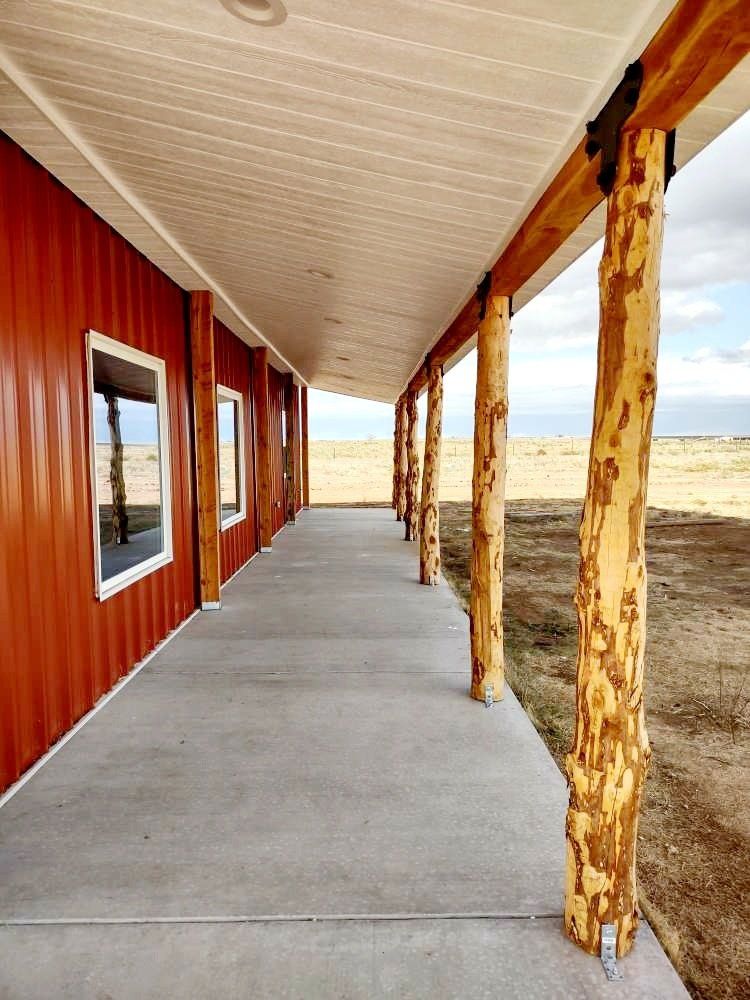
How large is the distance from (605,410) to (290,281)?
12.4ft

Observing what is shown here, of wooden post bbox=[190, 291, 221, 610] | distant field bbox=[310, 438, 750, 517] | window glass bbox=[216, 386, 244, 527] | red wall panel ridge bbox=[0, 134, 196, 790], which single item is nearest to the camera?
red wall panel ridge bbox=[0, 134, 196, 790]

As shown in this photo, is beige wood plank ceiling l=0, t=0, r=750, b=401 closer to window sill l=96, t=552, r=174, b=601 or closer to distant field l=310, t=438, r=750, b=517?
window sill l=96, t=552, r=174, b=601

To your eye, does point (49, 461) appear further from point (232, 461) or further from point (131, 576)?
point (232, 461)

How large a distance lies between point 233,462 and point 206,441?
9.02 ft

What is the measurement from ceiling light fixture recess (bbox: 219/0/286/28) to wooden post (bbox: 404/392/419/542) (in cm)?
856

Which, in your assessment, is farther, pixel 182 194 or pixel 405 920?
pixel 182 194

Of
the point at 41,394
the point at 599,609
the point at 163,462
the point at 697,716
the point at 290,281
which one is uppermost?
the point at 290,281

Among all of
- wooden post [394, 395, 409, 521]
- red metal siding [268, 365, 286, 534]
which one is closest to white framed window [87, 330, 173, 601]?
red metal siding [268, 365, 286, 534]

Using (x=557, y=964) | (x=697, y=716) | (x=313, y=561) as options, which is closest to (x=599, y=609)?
(x=557, y=964)

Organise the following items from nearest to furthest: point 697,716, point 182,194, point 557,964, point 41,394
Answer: point 557,964, point 41,394, point 182,194, point 697,716

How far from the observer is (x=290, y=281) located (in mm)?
5059

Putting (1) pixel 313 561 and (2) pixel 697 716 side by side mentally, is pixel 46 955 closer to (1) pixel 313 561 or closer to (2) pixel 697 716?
(2) pixel 697 716

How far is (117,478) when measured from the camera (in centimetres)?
604

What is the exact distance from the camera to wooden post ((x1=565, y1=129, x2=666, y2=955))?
5.93ft
